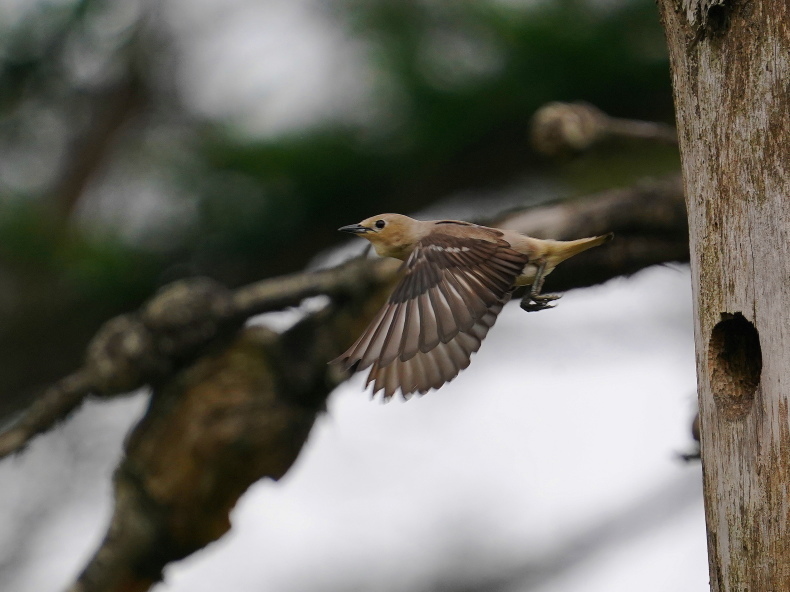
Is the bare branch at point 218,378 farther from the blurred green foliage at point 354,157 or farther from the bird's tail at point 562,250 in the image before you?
the bird's tail at point 562,250

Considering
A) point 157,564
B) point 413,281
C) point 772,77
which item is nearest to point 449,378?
point 413,281

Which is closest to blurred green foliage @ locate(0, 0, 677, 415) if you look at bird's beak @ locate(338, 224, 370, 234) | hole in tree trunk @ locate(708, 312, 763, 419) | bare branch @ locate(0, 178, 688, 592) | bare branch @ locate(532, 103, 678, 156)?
bare branch @ locate(0, 178, 688, 592)

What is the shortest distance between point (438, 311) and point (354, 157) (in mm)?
1788

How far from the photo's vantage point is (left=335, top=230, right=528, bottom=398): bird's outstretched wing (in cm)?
197

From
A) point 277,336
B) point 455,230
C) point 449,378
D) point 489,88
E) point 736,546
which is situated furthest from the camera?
point 277,336

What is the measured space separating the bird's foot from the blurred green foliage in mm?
1529

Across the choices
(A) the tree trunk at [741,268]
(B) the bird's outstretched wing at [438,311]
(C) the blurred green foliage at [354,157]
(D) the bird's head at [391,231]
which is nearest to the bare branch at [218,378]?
(C) the blurred green foliage at [354,157]

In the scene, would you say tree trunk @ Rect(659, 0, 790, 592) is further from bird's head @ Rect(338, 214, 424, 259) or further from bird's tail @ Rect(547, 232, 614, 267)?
bird's head @ Rect(338, 214, 424, 259)

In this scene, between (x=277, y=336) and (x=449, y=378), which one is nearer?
(x=449, y=378)

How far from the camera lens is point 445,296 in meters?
2.11

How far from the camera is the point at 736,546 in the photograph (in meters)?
1.85

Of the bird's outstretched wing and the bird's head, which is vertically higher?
the bird's head

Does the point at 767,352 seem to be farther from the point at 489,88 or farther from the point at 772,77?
the point at 489,88

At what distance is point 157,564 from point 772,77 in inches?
116
